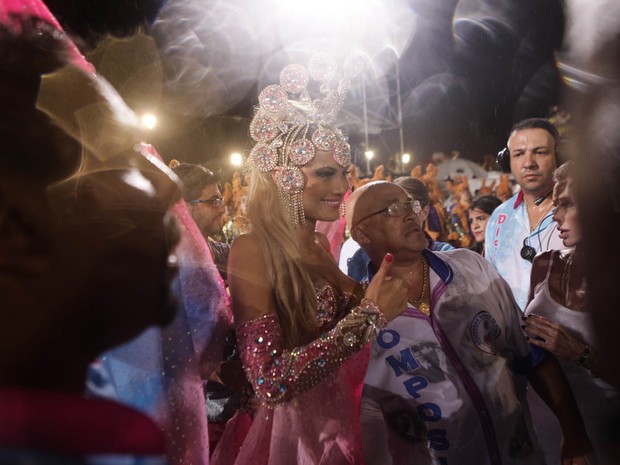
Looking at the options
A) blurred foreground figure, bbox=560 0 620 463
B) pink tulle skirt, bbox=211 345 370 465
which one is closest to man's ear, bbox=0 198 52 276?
blurred foreground figure, bbox=560 0 620 463

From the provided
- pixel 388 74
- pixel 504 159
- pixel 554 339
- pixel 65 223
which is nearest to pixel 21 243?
pixel 65 223

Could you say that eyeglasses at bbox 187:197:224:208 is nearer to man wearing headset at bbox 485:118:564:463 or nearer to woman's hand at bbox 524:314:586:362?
man wearing headset at bbox 485:118:564:463

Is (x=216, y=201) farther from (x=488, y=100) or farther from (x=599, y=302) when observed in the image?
(x=488, y=100)

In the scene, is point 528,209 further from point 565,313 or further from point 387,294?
point 387,294

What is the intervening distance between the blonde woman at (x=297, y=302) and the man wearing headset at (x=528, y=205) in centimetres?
167

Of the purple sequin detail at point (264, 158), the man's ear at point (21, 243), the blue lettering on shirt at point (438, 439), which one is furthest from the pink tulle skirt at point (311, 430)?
the man's ear at point (21, 243)

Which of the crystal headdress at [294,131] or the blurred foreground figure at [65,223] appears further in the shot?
the crystal headdress at [294,131]

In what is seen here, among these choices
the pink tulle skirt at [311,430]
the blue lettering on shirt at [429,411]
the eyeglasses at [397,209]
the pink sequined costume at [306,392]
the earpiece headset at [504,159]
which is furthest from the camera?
the earpiece headset at [504,159]

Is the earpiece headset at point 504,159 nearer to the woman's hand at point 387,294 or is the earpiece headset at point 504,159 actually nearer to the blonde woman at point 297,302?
the blonde woman at point 297,302

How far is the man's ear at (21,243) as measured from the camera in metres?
0.51

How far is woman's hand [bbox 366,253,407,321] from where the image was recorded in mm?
1972

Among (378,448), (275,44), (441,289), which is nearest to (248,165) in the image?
(441,289)

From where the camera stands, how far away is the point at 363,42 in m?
10.8

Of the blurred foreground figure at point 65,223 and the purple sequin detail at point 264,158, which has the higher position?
the purple sequin detail at point 264,158
